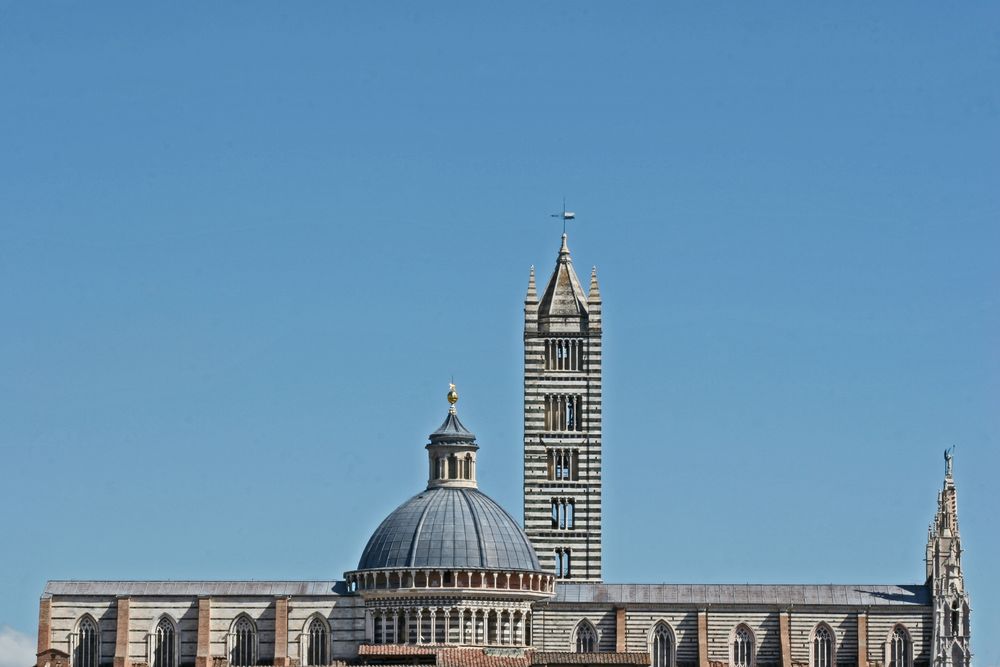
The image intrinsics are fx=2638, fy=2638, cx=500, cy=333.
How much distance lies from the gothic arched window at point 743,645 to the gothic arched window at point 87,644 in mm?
27153

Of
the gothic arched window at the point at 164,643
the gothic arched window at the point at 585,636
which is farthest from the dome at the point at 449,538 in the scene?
the gothic arched window at the point at 164,643

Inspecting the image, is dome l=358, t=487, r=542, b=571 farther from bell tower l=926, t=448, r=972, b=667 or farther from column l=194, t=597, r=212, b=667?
bell tower l=926, t=448, r=972, b=667

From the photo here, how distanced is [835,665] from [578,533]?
739 inches

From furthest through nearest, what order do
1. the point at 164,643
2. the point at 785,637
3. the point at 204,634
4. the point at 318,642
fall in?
the point at 785,637 → the point at 164,643 → the point at 204,634 → the point at 318,642

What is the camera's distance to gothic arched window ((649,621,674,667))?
4439 inches

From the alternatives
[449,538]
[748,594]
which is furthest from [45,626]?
[748,594]

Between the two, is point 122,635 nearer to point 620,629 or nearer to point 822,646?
point 620,629

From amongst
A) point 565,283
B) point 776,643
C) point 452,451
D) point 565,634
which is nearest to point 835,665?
point 776,643

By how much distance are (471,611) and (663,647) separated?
9.42 m

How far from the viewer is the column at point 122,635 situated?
366ft

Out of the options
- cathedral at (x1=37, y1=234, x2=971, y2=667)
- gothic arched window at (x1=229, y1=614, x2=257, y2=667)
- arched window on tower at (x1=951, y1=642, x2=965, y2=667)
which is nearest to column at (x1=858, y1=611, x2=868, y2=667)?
cathedral at (x1=37, y1=234, x2=971, y2=667)

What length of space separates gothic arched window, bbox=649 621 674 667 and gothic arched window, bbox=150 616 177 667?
20.4 meters

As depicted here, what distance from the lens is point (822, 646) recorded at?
113125mm

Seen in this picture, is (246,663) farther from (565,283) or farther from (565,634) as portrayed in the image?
(565,283)
